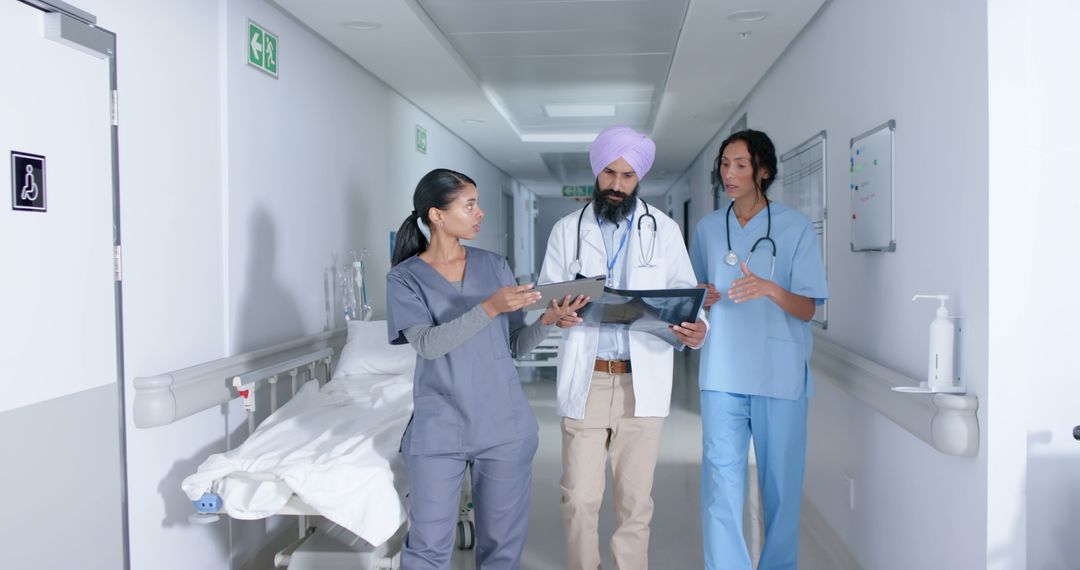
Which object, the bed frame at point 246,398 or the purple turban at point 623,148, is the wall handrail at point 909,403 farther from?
the bed frame at point 246,398

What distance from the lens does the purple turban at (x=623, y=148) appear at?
2.43 m

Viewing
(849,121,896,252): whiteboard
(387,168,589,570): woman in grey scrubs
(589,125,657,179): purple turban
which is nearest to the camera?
(387,168,589,570): woman in grey scrubs

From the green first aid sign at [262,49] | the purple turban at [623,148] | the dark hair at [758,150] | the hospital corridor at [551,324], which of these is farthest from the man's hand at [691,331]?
the green first aid sign at [262,49]

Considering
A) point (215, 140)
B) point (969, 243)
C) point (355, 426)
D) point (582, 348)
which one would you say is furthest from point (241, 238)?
point (969, 243)

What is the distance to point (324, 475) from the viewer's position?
2289 mm

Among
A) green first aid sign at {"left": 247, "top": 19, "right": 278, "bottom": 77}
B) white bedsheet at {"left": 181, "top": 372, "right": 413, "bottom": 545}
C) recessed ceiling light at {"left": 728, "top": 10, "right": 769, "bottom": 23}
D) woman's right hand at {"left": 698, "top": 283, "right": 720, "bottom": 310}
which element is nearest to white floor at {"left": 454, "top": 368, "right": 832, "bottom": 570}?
white bedsheet at {"left": 181, "top": 372, "right": 413, "bottom": 545}

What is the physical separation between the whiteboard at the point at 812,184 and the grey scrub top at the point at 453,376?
1.76 m

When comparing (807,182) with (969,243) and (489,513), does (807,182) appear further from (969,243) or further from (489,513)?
(489,513)

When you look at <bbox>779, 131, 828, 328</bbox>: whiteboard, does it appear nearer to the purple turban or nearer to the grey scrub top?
the purple turban

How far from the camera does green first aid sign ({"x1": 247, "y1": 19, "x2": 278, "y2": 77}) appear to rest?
3.29 metres

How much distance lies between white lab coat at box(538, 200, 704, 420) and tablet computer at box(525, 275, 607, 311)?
1.08 ft

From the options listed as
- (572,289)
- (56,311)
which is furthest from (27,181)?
(572,289)

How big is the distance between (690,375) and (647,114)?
272cm

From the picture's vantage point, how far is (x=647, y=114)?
26.2 ft
